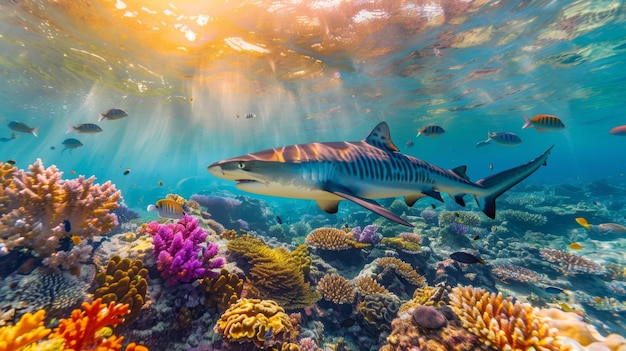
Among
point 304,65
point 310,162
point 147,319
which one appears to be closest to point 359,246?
point 310,162

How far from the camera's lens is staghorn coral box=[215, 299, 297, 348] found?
3.28 metres

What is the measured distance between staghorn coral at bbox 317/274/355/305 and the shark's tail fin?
3.15 m

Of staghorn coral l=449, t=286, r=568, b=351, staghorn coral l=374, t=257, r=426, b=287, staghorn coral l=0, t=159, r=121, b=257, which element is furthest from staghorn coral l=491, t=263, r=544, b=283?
staghorn coral l=0, t=159, r=121, b=257

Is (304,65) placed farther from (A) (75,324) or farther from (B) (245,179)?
(A) (75,324)

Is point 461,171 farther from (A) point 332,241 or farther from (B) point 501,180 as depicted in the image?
(A) point 332,241

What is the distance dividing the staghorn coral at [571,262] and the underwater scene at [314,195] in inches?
3.8

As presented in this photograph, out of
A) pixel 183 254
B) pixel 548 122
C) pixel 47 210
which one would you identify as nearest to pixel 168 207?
pixel 47 210

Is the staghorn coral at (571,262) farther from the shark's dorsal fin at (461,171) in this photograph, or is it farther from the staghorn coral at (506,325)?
the staghorn coral at (506,325)

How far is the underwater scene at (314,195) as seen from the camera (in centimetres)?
327

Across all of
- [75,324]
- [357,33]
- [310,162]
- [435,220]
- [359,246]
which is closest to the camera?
[75,324]

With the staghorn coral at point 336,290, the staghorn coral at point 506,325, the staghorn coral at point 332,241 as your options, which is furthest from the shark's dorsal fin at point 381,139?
the staghorn coral at point 332,241

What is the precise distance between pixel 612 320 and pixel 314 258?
8.39 meters

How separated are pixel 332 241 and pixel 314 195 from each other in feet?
14.7

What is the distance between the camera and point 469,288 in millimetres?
3785
